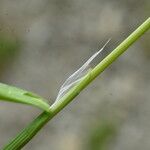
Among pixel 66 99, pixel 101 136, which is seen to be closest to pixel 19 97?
pixel 66 99

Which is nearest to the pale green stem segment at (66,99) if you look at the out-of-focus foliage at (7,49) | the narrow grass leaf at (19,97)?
the narrow grass leaf at (19,97)

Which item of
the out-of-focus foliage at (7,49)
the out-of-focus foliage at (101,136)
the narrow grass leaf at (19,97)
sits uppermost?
the narrow grass leaf at (19,97)

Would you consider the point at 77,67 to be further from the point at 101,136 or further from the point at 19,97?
the point at 19,97

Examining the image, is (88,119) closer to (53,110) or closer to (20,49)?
(20,49)

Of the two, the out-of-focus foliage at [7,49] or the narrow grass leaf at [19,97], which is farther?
the out-of-focus foliage at [7,49]

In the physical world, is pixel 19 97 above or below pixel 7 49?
above

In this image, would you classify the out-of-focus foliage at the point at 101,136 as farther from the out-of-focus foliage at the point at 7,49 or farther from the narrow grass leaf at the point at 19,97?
the narrow grass leaf at the point at 19,97

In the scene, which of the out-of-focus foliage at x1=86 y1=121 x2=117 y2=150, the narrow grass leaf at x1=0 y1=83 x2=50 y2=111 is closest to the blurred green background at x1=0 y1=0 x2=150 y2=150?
the out-of-focus foliage at x1=86 y1=121 x2=117 y2=150
